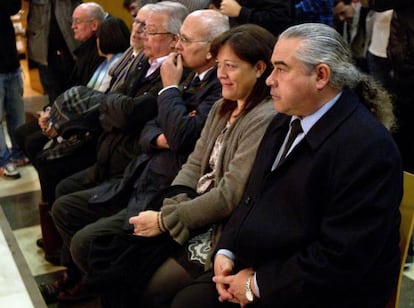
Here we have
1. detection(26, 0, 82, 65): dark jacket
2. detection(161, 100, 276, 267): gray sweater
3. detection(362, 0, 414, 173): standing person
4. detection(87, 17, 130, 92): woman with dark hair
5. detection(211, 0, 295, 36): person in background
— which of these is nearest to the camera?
detection(161, 100, 276, 267): gray sweater

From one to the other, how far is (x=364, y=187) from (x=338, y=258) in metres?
0.18

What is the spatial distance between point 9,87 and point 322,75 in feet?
8.96

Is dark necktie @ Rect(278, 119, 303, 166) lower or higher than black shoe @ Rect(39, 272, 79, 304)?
higher

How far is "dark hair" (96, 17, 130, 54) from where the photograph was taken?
9.94ft

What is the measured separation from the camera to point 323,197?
4.80 ft

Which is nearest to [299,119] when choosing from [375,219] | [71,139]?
[375,219]

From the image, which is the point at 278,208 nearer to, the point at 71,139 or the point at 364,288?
the point at 364,288

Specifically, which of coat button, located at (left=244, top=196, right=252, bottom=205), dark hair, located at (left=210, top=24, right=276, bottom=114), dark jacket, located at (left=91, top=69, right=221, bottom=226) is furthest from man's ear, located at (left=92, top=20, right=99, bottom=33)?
coat button, located at (left=244, top=196, right=252, bottom=205)

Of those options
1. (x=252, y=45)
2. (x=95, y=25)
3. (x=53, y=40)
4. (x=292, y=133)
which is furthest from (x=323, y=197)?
(x=53, y=40)

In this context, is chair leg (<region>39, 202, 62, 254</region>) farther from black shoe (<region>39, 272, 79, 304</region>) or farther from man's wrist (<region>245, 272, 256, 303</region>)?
man's wrist (<region>245, 272, 256, 303</region>)

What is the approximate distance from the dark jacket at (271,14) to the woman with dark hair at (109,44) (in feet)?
2.25

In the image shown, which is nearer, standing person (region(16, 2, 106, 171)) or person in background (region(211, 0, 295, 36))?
person in background (region(211, 0, 295, 36))

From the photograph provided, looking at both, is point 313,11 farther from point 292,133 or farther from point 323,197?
point 323,197

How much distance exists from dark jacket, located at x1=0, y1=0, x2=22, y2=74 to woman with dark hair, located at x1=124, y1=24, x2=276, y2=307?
6.67 feet
